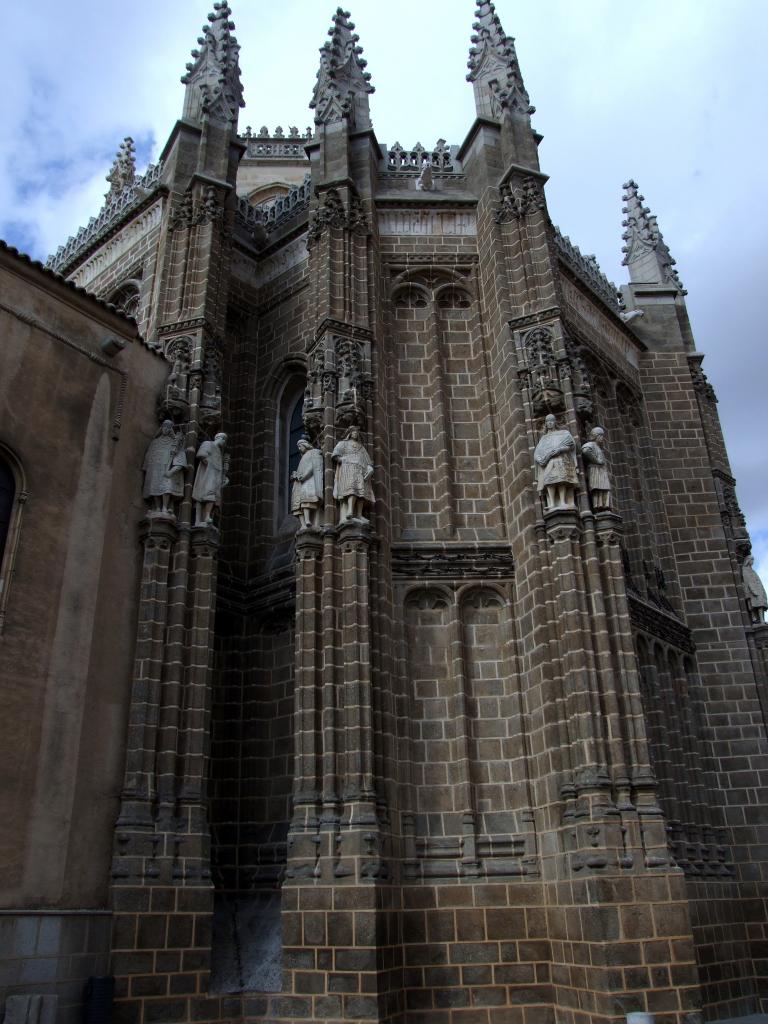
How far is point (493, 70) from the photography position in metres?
21.4

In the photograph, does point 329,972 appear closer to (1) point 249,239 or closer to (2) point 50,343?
(2) point 50,343

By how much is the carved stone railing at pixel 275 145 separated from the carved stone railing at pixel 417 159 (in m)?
15.4

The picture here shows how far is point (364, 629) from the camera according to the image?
1468 cm

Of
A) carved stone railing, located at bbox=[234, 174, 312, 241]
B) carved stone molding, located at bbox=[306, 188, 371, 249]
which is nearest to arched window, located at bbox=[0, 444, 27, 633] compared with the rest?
carved stone molding, located at bbox=[306, 188, 371, 249]

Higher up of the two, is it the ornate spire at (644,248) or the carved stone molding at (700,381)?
the ornate spire at (644,248)

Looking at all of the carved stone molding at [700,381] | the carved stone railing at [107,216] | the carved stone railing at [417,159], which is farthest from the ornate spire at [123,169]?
the carved stone molding at [700,381]

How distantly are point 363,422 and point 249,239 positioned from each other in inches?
301

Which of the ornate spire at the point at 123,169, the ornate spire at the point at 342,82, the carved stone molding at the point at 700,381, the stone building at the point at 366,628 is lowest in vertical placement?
the stone building at the point at 366,628

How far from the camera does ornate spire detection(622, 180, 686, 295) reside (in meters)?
25.8

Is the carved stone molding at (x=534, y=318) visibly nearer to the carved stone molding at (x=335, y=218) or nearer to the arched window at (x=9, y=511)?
the carved stone molding at (x=335, y=218)

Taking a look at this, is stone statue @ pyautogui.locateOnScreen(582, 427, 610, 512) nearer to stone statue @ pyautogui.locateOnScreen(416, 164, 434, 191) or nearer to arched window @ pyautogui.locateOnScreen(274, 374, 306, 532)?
arched window @ pyautogui.locateOnScreen(274, 374, 306, 532)

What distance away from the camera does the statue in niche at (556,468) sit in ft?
51.2

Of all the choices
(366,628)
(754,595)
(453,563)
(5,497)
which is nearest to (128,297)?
(5,497)

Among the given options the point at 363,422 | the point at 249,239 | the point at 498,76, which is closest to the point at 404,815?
the point at 363,422
